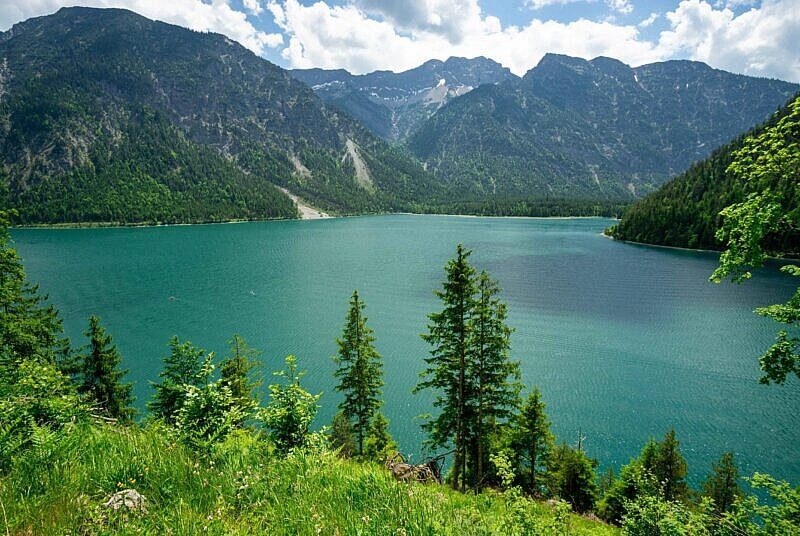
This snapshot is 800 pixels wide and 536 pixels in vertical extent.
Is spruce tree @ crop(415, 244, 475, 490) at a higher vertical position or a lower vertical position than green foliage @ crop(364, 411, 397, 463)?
higher

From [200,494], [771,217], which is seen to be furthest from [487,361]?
[200,494]

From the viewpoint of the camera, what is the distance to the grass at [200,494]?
3.63 m

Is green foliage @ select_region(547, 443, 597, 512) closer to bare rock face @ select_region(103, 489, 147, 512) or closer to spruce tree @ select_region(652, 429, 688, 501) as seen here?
spruce tree @ select_region(652, 429, 688, 501)

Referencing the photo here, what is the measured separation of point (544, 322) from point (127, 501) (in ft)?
190

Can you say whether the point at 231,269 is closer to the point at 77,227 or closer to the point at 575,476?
the point at 575,476

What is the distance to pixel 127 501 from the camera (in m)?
3.96

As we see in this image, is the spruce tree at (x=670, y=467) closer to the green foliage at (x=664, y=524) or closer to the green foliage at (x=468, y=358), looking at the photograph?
the green foliage at (x=468, y=358)

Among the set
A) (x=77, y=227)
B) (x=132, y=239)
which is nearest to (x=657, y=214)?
(x=132, y=239)

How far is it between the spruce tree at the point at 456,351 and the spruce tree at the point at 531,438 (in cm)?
480

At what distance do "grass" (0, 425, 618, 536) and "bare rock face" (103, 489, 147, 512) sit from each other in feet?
0.26

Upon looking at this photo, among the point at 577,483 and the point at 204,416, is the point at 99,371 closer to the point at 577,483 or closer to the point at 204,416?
the point at 204,416

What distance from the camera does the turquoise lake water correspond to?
32.7m

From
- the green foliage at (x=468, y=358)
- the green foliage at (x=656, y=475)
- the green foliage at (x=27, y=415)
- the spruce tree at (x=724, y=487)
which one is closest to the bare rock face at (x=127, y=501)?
the green foliage at (x=27, y=415)

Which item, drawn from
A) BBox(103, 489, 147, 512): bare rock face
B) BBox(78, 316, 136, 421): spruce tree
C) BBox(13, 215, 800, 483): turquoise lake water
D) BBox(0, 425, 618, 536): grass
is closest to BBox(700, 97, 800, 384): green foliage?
BBox(0, 425, 618, 536): grass
